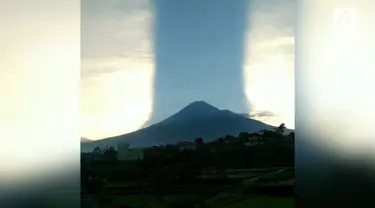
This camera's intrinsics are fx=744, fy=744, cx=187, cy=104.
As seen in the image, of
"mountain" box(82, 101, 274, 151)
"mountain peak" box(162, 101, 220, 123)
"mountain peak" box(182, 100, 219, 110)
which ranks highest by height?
"mountain peak" box(182, 100, 219, 110)

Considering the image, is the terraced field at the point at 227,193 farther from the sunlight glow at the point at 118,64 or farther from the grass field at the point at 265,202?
the sunlight glow at the point at 118,64

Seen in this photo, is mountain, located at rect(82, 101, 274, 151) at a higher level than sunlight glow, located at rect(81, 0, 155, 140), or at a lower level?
lower

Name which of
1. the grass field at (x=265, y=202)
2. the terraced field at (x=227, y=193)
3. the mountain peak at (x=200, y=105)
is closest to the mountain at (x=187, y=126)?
the mountain peak at (x=200, y=105)

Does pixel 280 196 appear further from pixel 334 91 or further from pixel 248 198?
pixel 334 91

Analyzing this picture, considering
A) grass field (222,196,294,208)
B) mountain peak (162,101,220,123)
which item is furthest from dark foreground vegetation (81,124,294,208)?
mountain peak (162,101,220,123)

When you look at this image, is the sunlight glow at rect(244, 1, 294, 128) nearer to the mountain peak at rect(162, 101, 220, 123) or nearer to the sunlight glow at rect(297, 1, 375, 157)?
the sunlight glow at rect(297, 1, 375, 157)

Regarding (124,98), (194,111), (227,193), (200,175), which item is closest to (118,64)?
(124,98)
